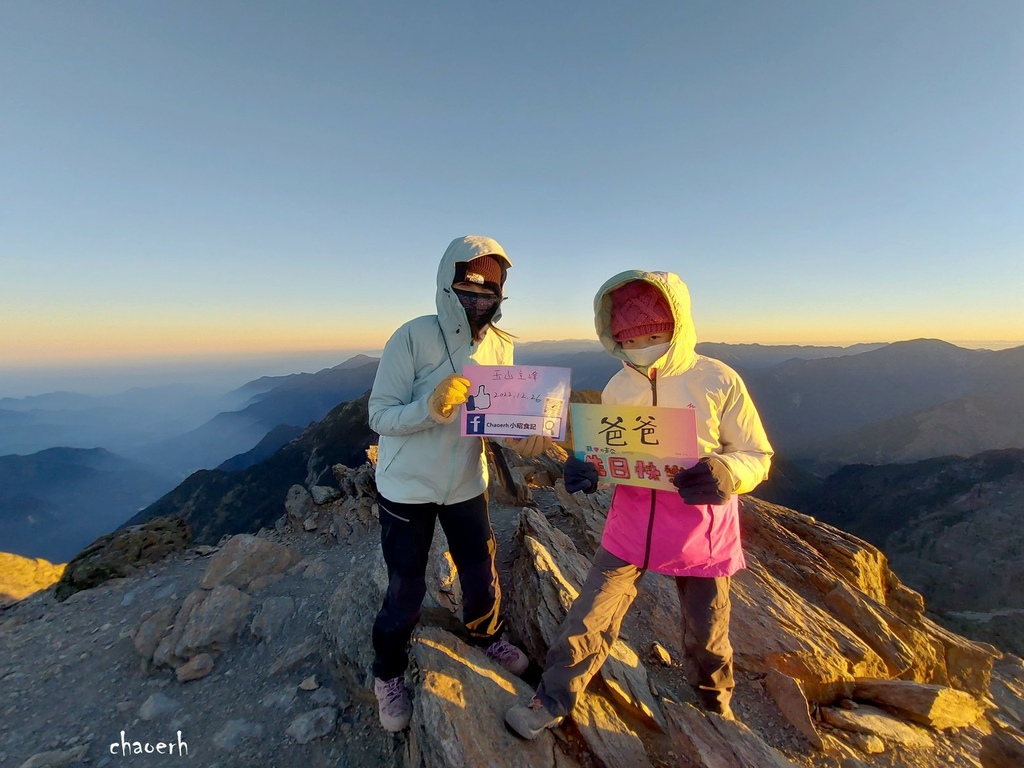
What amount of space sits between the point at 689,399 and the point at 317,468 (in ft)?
227

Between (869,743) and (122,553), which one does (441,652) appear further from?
(122,553)

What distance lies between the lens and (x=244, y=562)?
30.0 ft

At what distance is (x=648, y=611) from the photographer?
671 centimetres

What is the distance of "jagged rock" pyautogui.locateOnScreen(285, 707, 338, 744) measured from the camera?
5016 millimetres

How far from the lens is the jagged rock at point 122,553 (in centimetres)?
952

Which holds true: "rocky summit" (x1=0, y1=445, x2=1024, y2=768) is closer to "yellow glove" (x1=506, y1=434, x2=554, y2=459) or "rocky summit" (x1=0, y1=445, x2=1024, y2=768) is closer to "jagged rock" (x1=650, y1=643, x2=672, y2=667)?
"jagged rock" (x1=650, y1=643, x2=672, y2=667)

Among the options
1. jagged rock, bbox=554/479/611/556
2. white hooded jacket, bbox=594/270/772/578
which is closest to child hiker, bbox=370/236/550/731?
white hooded jacket, bbox=594/270/772/578

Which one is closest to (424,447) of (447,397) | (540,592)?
(447,397)

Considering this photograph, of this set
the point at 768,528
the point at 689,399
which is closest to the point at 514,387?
the point at 689,399

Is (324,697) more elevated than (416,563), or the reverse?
(416,563)

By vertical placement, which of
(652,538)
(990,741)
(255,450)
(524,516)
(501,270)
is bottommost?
(255,450)

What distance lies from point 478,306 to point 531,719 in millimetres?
3767

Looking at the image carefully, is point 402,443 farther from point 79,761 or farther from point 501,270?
point 79,761

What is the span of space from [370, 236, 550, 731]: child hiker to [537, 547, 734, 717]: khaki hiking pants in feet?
3.98
